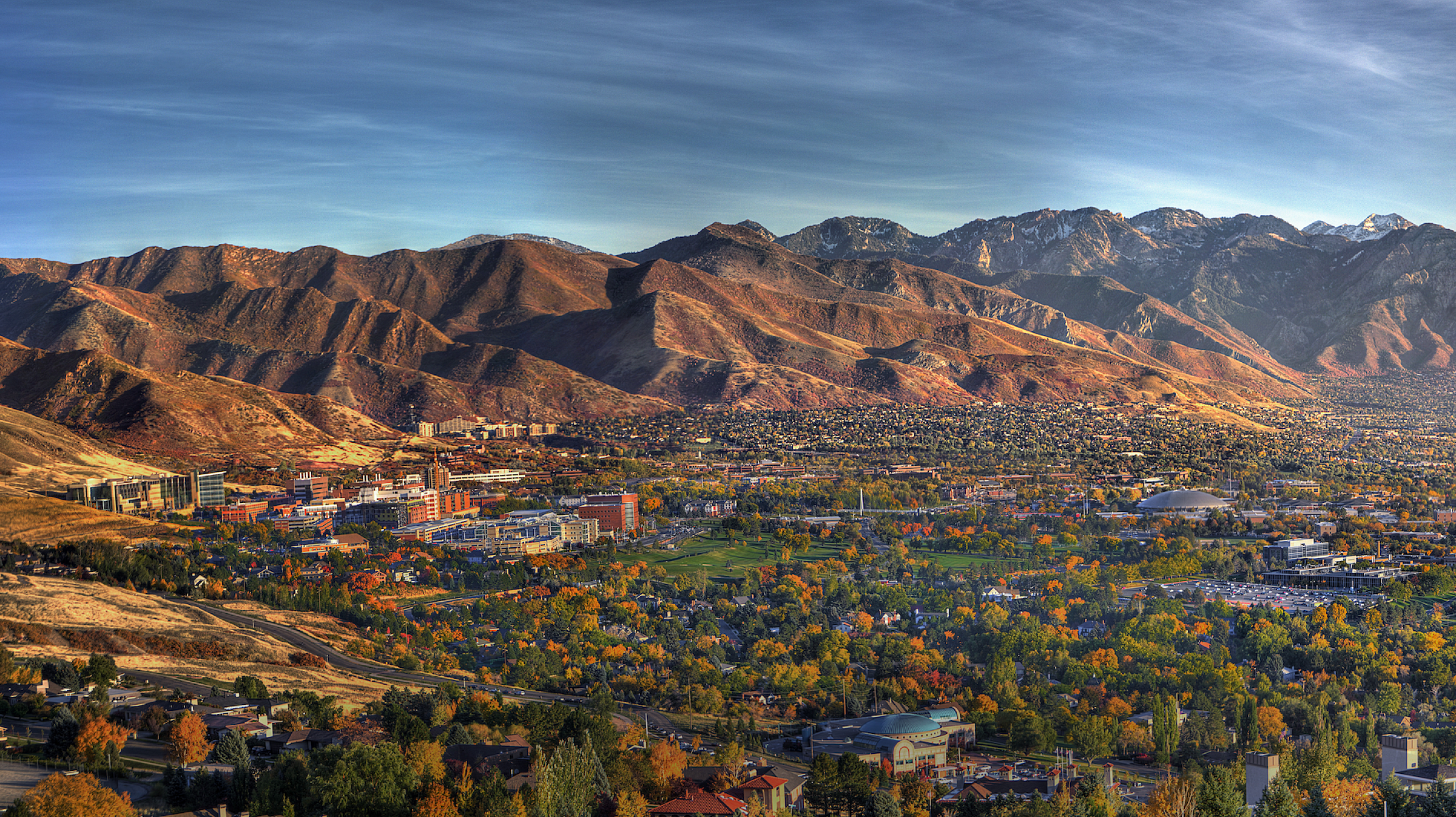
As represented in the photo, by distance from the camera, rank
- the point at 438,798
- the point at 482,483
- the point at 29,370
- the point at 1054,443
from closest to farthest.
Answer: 1. the point at 438,798
2. the point at 482,483
3. the point at 29,370
4. the point at 1054,443

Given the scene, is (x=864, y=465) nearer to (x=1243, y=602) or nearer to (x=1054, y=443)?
(x=1054, y=443)

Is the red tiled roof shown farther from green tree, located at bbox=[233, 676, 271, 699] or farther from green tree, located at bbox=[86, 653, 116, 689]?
green tree, located at bbox=[86, 653, 116, 689]

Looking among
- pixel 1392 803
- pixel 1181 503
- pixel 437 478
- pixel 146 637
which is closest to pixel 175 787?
pixel 146 637

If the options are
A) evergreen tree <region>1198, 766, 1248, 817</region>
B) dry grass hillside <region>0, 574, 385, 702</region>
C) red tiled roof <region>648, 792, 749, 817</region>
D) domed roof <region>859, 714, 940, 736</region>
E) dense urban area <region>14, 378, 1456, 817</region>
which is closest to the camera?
evergreen tree <region>1198, 766, 1248, 817</region>

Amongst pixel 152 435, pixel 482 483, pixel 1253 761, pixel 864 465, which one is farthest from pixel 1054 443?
pixel 1253 761

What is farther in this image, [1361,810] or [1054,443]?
[1054,443]

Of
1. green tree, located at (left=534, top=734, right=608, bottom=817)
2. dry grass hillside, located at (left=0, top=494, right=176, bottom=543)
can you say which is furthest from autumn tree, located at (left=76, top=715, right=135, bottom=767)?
dry grass hillside, located at (left=0, top=494, right=176, bottom=543)
